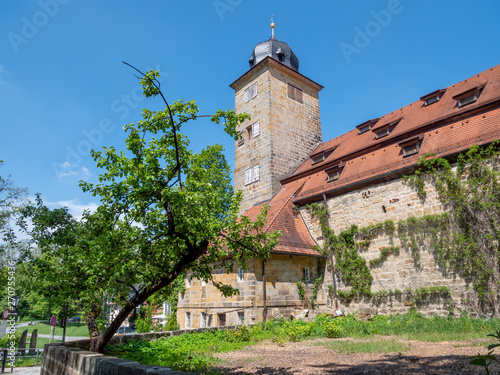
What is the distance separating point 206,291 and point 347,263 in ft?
21.0

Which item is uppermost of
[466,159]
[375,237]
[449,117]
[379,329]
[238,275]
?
[449,117]

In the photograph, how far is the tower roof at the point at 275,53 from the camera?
76.9 ft

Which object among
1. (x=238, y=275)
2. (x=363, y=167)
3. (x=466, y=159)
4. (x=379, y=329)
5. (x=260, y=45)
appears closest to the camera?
(x=379, y=329)

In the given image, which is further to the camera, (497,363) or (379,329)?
(379,329)

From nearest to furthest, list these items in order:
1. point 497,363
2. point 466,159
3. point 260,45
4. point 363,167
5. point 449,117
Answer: point 497,363
point 466,159
point 449,117
point 363,167
point 260,45

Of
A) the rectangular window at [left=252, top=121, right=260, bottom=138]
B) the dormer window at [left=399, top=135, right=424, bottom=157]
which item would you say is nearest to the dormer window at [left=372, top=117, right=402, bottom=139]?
the dormer window at [left=399, top=135, right=424, bottom=157]

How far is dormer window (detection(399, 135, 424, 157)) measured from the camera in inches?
515

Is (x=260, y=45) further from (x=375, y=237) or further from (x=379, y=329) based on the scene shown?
(x=379, y=329)

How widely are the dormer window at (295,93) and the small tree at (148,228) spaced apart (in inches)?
685

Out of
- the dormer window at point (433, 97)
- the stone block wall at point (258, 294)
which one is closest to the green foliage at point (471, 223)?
the dormer window at point (433, 97)

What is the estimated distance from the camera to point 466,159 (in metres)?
11.2

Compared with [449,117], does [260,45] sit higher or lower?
higher

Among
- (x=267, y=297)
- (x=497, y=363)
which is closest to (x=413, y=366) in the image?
(x=497, y=363)

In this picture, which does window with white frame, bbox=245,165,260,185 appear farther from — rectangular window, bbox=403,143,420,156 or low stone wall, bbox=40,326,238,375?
low stone wall, bbox=40,326,238,375
